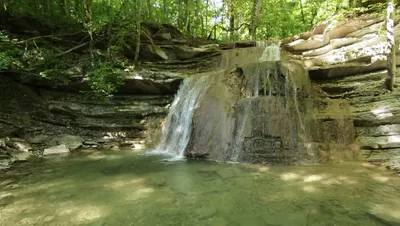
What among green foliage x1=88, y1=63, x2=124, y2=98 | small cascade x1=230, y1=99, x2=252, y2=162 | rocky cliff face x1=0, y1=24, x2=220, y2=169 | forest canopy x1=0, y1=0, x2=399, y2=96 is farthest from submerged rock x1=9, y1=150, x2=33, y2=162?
small cascade x1=230, y1=99, x2=252, y2=162

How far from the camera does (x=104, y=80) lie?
9.20 m

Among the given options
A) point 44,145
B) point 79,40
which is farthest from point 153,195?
point 79,40

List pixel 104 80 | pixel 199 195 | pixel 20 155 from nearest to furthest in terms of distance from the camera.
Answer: pixel 199 195 < pixel 20 155 < pixel 104 80

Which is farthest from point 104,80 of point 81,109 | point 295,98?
point 295,98

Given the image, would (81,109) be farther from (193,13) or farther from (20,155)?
(193,13)

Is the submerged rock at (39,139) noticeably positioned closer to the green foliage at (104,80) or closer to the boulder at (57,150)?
the boulder at (57,150)

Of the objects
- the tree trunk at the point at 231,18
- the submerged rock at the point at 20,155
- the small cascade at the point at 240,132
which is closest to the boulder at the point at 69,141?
the submerged rock at the point at 20,155

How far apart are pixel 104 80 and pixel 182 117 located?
3062 millimetres

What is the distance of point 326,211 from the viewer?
364 cm

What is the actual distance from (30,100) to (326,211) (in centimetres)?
978

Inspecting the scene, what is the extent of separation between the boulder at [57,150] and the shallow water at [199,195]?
158 cm

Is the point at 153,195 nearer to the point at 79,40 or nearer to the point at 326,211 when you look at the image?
the point at 326,211

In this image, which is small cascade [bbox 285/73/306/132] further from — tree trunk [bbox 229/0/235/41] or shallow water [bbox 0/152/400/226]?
tree trunk [bbox 229/0/235/41]

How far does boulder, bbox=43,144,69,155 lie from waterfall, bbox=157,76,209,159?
112 inches
